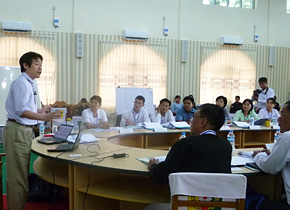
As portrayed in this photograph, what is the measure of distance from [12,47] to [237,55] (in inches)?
247

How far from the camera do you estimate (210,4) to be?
28.7ft

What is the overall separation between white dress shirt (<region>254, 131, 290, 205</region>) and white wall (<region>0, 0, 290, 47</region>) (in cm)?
646

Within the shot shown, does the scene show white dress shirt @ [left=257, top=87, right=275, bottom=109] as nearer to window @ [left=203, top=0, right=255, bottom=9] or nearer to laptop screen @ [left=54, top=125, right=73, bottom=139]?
window @ [left=203, top=0, right=255, bottom=9]

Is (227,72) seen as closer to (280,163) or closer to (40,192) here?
(40,192)

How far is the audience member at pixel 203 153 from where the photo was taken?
6.00ft

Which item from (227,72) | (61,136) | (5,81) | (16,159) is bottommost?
(16,159)

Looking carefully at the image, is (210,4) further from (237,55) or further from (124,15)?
(124,15)

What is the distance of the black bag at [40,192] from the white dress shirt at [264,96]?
586cm

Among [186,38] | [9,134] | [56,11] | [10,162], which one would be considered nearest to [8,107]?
[9,134]

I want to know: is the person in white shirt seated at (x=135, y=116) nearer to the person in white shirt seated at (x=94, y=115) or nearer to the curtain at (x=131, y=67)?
the person in white shirt seated at (x=94, y=115)

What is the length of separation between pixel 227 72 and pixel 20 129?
728 cm

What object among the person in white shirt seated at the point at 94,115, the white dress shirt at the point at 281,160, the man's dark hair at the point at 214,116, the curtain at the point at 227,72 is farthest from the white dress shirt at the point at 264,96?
the man's dark hair at the point at 214,116

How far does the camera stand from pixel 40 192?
3.30m

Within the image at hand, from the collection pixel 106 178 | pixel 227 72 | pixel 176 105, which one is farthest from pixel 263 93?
pixel 106 178
